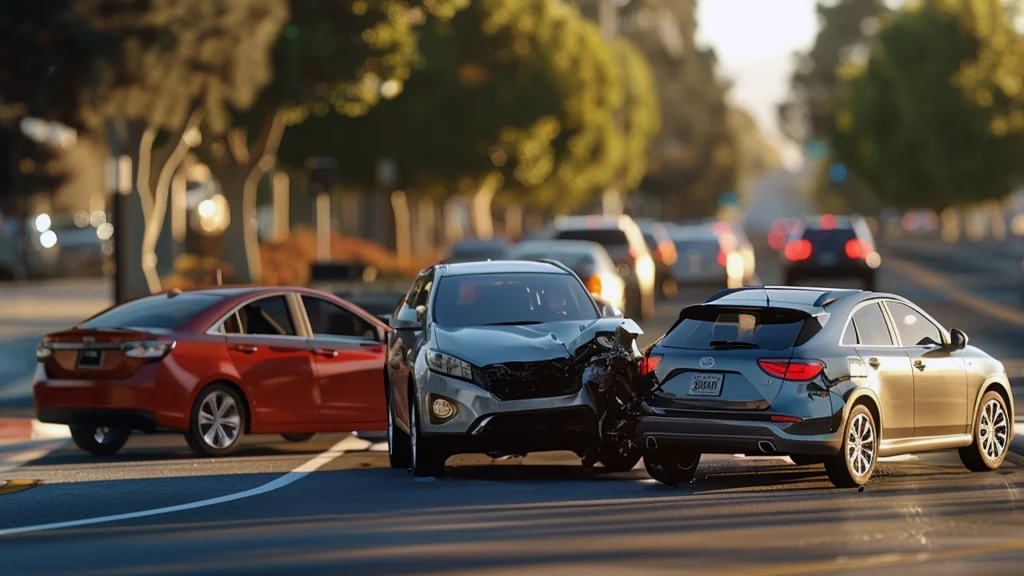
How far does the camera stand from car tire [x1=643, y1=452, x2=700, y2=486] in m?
14.7

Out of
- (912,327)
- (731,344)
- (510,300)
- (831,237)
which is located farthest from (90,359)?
(831,237)

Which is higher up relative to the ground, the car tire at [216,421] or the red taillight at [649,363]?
the red taillight at [649,363]

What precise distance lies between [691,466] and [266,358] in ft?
14.0

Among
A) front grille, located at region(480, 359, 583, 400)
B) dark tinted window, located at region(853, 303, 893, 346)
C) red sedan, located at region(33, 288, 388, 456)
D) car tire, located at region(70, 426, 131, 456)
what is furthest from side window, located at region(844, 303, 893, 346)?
car tire, located at region(70, 426, 131, 456)

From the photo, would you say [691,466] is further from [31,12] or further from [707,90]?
[707,90]

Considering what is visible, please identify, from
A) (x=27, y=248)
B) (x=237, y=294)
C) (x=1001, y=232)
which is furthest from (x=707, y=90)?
(x=237, y=294)

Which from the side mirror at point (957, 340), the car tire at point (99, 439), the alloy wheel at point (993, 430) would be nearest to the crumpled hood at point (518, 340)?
the side mirror at point (957, 340)

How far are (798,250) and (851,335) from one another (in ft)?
100

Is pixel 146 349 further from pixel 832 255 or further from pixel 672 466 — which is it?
pixel 832 255

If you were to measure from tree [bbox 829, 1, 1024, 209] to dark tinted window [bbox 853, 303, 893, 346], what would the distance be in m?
82.8

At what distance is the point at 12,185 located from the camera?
83.9 m

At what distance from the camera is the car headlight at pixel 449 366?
1491 cm

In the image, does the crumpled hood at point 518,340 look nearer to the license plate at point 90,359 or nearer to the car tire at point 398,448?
the car tire at point 398,448

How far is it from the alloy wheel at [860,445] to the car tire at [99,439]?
21.8ft
